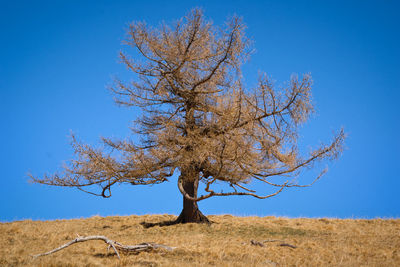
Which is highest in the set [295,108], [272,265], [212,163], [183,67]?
[183,67]

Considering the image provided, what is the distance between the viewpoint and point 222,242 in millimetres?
8391

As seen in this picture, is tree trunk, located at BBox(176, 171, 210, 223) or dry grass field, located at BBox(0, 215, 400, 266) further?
tree trunk, located at BBox(176, 171, 210, 223)

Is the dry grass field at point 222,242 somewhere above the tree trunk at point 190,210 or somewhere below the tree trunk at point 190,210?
below

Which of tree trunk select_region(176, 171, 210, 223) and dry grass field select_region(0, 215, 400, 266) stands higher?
tree trunk select_region(176, 171, 210, 223)

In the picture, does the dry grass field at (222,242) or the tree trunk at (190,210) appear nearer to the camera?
the dry grass field at (222,242)

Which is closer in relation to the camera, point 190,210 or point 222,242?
point 222,242

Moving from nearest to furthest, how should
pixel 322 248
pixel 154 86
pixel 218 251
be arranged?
pixel 218 251, pixel 322 248, pixel 154 86

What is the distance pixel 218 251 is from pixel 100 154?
5.53m

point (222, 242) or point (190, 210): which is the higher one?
point (190, 210)

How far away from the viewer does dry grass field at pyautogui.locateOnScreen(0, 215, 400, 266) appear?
6.56 meters

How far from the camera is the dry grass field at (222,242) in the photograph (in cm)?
656

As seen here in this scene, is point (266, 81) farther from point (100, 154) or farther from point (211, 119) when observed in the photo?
point (100, 154)

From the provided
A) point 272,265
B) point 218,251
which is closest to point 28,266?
point 218,251

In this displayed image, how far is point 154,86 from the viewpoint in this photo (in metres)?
12.1
